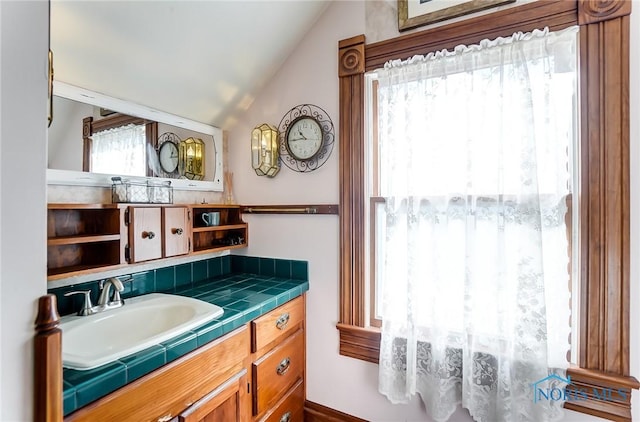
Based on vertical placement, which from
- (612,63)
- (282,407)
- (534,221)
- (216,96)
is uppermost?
(216,96)

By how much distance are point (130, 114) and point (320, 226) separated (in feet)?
3.80

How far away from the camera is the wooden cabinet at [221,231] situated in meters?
1.78

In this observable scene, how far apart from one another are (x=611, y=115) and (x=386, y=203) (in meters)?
0.95

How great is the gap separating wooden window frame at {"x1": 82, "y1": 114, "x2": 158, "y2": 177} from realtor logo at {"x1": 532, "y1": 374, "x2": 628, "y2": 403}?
205cm

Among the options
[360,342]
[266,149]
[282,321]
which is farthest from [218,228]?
[360,342]

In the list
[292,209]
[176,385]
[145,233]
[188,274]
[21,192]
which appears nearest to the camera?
[21,192]

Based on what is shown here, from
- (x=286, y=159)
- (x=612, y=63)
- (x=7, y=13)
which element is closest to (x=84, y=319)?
(x=7, y=13)

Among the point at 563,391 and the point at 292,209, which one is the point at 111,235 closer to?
the point at 292,209

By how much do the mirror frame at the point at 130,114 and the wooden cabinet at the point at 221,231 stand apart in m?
0.16

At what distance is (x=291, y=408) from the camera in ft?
5.62

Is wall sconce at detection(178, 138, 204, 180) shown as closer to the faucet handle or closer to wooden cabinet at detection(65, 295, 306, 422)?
the faucet handle

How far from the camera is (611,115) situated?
118 cm

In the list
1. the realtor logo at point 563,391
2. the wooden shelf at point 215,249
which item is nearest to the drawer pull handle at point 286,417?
the wooden shelf at point 215,249

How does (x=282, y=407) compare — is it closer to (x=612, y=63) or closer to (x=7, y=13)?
(x=7, y=13)
